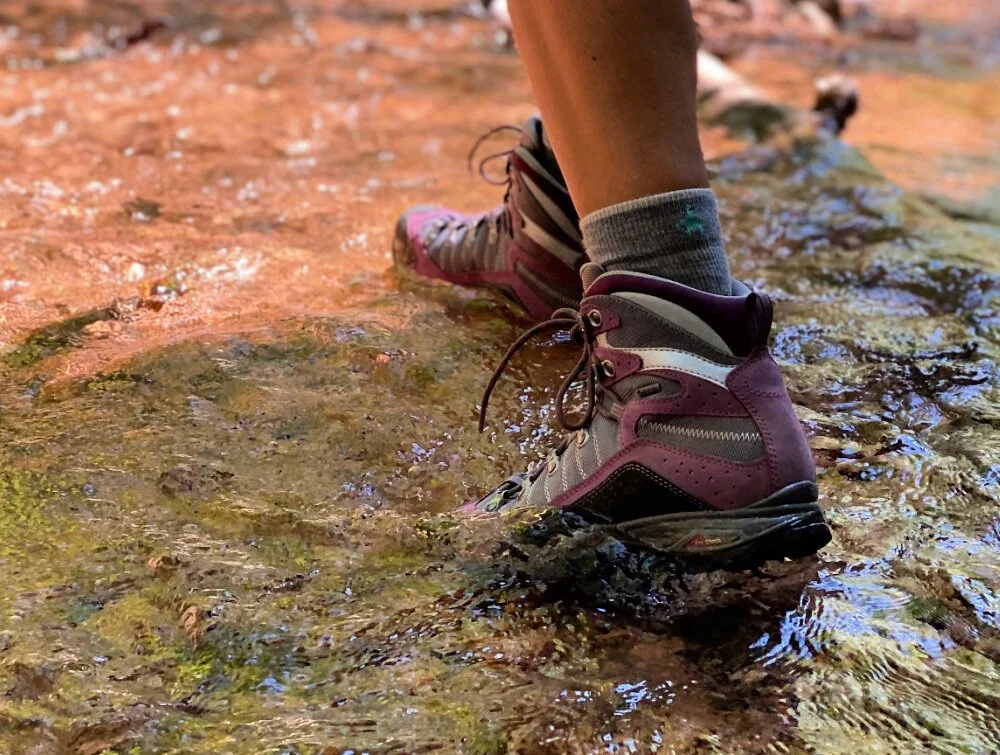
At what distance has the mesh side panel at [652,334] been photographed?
3.32 ft

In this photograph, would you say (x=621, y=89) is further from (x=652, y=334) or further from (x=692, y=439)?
(x=692, y=439)

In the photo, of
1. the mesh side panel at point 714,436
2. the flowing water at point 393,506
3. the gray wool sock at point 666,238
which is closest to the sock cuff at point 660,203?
the gray wool sock at point 666,238

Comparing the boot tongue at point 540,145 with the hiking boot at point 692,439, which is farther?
the boot tongue at point 540,145

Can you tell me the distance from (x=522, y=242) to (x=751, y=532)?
36.2 inches

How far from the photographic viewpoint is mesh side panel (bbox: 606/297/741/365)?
3.32 feet

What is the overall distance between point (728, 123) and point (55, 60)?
295 cm

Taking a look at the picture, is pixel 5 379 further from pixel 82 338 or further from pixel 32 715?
pixel 32 715

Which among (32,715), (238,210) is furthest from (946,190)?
(32,715)

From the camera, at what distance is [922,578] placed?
3.23 feet

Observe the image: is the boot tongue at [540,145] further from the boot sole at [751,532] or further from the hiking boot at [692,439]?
the boot sole at [751,532]

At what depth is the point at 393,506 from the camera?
1136 millimetres

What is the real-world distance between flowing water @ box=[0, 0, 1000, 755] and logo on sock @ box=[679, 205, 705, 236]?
383mm

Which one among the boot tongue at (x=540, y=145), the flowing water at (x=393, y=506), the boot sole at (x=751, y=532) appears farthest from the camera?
the boot tongue at (x=540, y=145)

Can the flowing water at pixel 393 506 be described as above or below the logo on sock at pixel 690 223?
below
